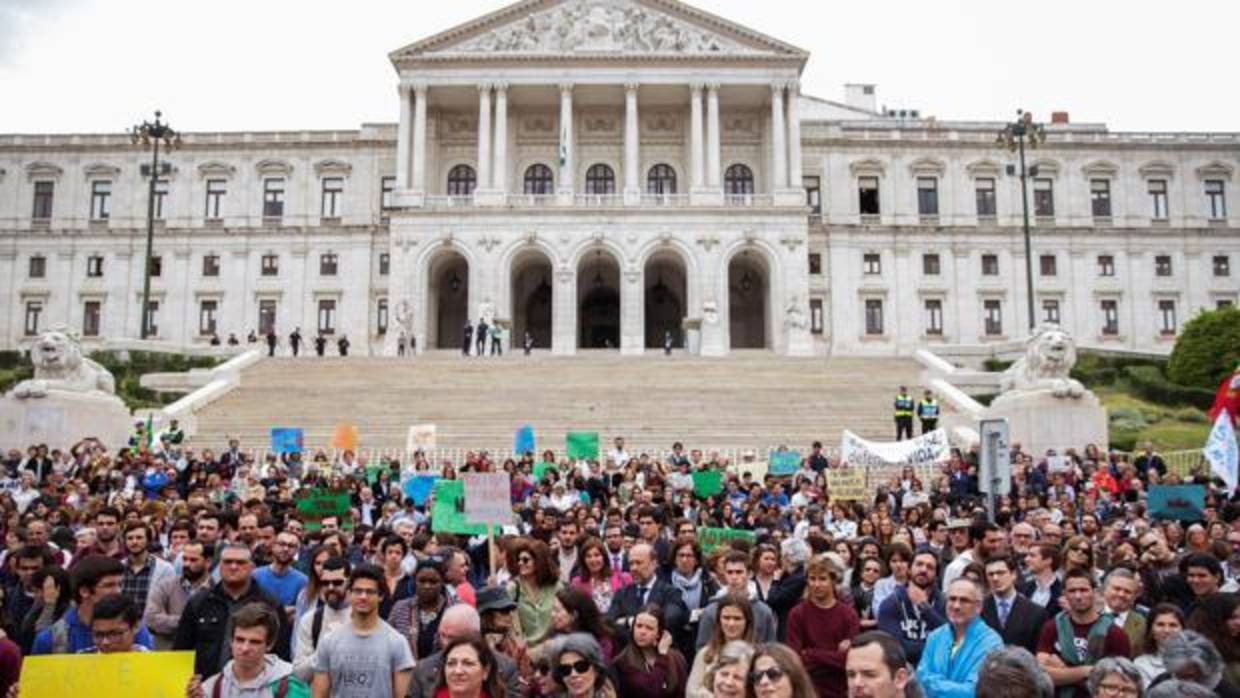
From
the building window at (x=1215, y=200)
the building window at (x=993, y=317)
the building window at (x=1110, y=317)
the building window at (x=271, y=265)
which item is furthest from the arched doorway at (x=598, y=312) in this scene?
the building window at (x=1215, y=200)

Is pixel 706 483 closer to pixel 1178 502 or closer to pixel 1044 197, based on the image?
pixel 1178 502

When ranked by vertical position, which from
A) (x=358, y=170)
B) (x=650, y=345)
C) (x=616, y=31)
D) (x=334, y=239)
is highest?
(x=616, y=31)

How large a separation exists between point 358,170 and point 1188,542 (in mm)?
58384

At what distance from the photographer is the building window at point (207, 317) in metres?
63.5

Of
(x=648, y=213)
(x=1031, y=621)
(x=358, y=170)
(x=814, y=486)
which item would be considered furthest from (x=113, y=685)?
(x=358, y=170)

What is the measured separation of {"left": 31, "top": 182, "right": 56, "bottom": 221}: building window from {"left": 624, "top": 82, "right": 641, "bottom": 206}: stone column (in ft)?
106

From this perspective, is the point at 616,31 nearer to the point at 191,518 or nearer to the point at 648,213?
the point at 648,213

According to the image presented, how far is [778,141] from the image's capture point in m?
59.9

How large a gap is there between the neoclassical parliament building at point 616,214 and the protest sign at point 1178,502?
4126 cm

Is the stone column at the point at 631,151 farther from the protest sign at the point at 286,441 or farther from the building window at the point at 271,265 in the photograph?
the protest sign at the point at 286,441

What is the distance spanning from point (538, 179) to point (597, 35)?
8429 mm

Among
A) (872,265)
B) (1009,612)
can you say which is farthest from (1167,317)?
Result: (1009,612)

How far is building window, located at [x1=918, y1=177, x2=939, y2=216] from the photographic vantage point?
65188 mm

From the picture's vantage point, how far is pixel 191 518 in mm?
13938
